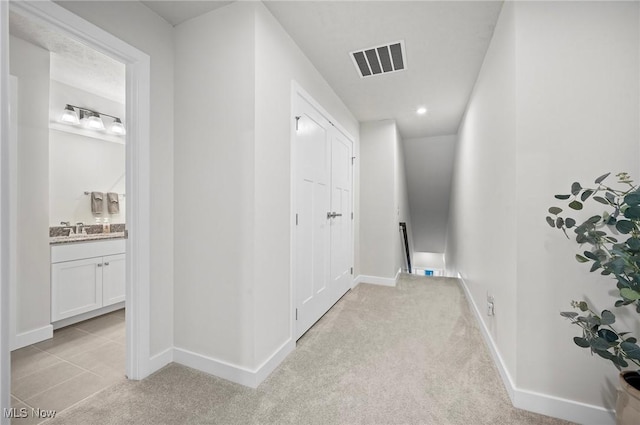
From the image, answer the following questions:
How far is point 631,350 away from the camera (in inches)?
41.9

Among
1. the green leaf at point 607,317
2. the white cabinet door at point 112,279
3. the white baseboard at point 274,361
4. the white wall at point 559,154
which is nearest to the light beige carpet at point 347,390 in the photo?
the white baseboard at point 274,361

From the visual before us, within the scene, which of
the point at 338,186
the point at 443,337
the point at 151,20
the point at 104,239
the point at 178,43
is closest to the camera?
the point at 151,20

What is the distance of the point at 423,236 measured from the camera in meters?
7.22

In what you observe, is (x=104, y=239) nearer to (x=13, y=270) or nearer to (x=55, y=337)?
(x=13, y=270)

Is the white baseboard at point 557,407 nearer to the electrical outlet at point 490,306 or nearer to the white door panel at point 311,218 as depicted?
the electrical outlet at point 490,306

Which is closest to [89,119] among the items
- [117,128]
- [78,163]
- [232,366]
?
[117,128]

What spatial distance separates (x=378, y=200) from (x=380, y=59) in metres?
2.02

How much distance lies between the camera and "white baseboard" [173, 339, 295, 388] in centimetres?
171

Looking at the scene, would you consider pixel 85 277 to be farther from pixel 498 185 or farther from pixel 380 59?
pixel 498 185

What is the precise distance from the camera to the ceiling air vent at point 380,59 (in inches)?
89.0

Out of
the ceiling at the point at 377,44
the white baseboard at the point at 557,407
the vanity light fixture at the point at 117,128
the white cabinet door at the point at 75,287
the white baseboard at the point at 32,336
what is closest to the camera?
the white baseboard at the point at 557,407

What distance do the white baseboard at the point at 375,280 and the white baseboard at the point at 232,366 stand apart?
2.12 m

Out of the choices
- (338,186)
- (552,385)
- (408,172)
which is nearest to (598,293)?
(552,385)

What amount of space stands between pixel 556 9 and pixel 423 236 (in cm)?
621
